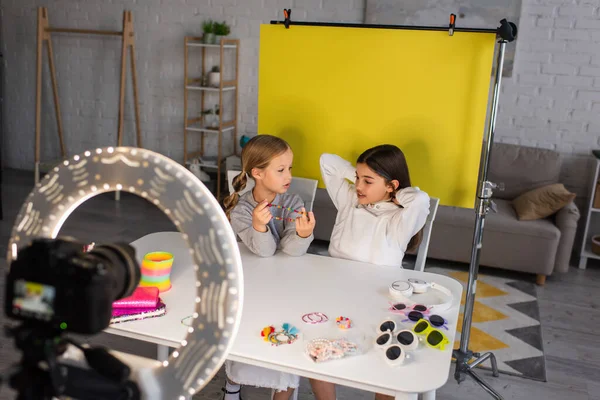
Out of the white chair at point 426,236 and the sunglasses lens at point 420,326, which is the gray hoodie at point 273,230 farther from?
the sunglasses lens at point 420,326

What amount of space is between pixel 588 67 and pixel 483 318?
1940 mm

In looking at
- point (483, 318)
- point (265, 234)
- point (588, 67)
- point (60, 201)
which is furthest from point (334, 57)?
point (588, 67)

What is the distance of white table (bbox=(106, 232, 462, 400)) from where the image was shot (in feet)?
4.18

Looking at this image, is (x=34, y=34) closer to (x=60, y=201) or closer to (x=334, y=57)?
(x=334, y=57)

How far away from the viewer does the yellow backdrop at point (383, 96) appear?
7.23 ft

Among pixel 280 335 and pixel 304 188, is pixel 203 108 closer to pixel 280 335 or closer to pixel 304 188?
pixel 304 188

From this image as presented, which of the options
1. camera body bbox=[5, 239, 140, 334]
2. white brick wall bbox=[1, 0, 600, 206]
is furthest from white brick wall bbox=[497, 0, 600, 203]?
camera body bbox=[5, 239, 140, 334]

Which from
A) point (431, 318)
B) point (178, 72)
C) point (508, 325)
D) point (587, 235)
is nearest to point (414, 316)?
point (431, 318)

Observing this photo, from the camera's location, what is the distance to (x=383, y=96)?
2330mm

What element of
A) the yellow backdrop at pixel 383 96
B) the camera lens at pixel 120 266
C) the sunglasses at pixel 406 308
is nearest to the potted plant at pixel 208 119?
the yellow backdrop at pixel 383 96

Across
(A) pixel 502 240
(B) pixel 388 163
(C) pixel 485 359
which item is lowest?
(C) pixel 485 359

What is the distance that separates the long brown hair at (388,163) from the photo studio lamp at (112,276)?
58.9 inches

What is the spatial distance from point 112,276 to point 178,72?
14.5 ft

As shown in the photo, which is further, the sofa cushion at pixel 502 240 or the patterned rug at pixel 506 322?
the sofa cushion at pixel 502 240
